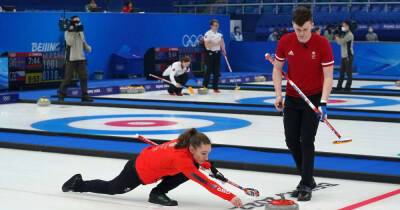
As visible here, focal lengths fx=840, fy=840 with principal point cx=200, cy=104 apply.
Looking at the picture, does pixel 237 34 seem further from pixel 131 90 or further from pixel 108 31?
pixel 131 90

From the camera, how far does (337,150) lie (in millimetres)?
10141

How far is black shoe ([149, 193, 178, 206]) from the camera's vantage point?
7.01 m

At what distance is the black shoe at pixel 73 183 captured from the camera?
7.46 metres

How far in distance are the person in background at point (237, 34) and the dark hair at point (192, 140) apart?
74.0 feet

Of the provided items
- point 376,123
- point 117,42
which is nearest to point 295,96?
point 376,123

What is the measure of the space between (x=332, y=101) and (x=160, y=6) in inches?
672

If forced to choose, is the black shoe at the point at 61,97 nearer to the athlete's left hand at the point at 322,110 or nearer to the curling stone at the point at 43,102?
the curling stone at the point at 43,102

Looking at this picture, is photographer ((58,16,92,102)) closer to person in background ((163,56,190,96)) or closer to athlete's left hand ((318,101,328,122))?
person in background ((163,56,190,96))

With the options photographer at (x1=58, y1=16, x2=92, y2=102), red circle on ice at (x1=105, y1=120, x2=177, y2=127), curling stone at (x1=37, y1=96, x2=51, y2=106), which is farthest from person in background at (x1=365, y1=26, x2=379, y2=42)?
red circle on ice at (x1=105, y1=120, x2=177, y2=127)

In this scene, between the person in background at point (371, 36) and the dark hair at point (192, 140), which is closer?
the dark hair at point (192, 140)

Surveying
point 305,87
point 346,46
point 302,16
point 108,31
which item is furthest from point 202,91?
point 302,16

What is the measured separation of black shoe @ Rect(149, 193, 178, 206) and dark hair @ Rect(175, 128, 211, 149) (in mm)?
497

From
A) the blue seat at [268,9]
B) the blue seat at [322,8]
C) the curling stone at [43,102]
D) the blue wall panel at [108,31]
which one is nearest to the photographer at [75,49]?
the curling stone at [43,102]

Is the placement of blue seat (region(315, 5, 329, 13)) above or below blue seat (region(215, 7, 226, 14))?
above
